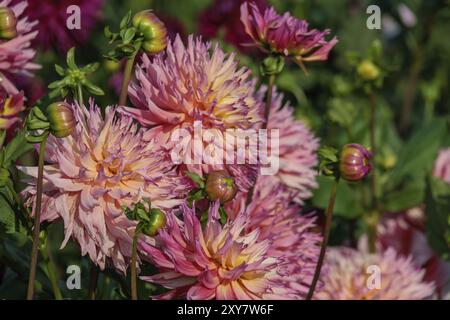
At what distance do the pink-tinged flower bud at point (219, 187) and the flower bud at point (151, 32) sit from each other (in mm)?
133

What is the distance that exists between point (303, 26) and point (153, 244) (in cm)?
27

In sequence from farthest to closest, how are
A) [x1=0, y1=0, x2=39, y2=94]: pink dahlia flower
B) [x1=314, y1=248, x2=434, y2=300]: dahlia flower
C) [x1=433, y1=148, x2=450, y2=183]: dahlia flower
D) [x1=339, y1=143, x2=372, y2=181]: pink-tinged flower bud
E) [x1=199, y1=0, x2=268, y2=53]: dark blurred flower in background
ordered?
[x1=199, y1=0, x2=268, y2=53]: dark blurred flower in background, [x1=433, y1=148, x2=450, y2=183]: dahlia flower, [x1=314, y1=248, x2=434, y2=300]: dahlia flower, [x1=0, y1=0, x2=39, y2=94]: pink dahlia flower, [x1=339, y1=143, x2=372, y2=181]: pink-tinged flower bud

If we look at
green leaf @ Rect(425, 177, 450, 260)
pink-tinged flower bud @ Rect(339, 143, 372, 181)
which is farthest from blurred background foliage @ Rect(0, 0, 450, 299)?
pink-tinged flower bud @ Rect(339, 143, 372, 181)

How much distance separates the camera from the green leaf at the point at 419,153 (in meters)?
1.37

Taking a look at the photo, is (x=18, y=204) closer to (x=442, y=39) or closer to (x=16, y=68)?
(x=16, y=68)

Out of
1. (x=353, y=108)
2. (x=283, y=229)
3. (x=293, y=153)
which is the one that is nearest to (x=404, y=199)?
(x=353, y=108)

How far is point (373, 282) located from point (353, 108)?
0.42 meters

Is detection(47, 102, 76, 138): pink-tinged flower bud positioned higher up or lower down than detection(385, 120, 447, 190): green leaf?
higher up

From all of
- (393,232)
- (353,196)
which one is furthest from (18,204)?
(393,232)

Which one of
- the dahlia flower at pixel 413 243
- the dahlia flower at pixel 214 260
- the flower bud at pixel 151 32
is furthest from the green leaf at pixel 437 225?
the flower bud at pixel 151 32

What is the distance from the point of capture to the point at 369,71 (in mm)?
1275

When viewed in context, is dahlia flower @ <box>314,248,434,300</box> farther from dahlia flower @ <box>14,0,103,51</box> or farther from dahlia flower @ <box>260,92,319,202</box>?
dahlia flower @ <box>14,0,103,51</box>

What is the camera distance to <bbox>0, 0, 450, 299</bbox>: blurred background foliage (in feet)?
3.26

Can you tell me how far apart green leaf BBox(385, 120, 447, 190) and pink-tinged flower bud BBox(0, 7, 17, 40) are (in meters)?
0.74
